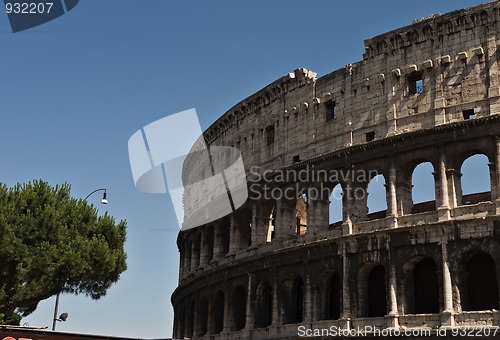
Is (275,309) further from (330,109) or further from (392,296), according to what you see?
(330,109)

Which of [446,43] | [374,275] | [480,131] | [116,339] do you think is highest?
[446,43]

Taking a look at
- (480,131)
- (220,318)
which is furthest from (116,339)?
(480,131)

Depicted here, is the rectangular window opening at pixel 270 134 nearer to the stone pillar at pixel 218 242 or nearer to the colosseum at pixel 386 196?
the colosseum at pixel 386 196

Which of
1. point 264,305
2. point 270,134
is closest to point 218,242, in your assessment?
point 264,305

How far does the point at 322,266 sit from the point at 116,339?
7320 millimetres

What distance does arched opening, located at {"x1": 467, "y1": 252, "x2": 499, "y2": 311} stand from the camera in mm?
19719

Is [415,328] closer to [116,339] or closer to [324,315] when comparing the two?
[324,315]

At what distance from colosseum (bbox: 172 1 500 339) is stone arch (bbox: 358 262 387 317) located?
0.05 meters

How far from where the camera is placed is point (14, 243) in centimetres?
2056

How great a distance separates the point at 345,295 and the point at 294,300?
322 cm

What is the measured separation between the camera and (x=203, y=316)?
30391mm

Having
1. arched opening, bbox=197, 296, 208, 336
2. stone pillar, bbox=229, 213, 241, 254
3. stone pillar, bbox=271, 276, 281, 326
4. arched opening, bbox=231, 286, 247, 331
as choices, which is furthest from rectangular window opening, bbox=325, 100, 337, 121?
arched opening, bbox=197, 296, 208, 336

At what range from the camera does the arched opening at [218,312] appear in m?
28.8

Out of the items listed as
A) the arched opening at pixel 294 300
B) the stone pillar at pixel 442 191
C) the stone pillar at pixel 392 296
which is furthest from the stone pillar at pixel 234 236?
the stone pillar at pixel 442 191
